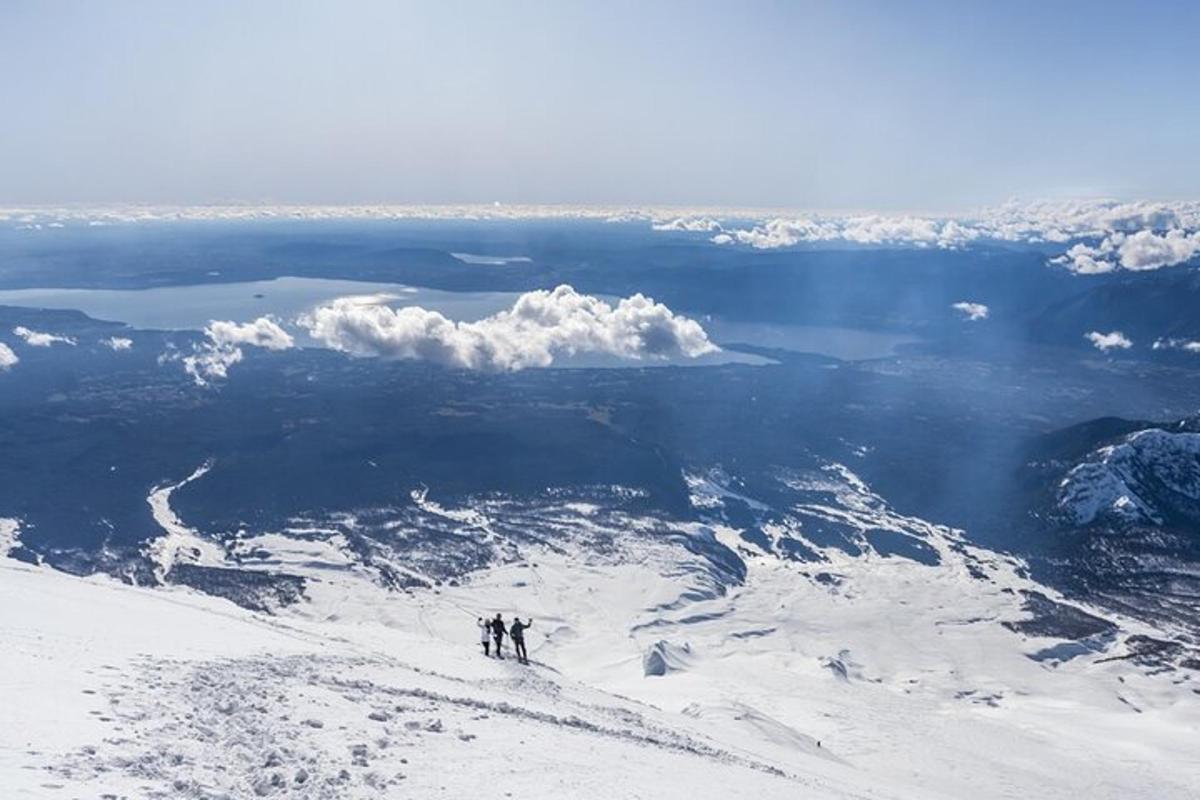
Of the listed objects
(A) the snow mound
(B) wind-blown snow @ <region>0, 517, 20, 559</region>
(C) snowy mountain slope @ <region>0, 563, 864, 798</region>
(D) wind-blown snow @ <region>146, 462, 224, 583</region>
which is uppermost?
(C) snowy mountain slope @ <region>0, 563, 864, 798</region>

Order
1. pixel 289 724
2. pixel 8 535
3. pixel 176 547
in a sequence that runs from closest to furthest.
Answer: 1. pixel 289 724
2. pixel 8 535
3. pixel 176 547

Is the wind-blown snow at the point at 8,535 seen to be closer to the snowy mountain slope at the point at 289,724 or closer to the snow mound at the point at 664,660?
the snow mound at the point at 664,660

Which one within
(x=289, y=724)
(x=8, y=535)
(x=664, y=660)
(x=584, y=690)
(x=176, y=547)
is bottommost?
(x=176, y=547)

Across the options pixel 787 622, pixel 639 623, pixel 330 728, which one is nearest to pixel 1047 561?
pixel 787 622

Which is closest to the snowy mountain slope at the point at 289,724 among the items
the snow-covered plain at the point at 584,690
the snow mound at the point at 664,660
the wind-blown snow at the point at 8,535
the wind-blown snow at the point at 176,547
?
the snow-covered plain at the point at 584,690

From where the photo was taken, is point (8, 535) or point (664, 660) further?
point (8, 535)

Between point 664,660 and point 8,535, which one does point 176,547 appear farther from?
point 664,660

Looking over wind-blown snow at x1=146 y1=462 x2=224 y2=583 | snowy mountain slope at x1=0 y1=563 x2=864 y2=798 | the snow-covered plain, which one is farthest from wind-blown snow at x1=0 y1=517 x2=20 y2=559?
snowy mountain slope at x1=0 y1=563 x2=864 y2=798

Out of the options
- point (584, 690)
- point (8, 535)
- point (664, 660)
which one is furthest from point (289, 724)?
point (8, 535)

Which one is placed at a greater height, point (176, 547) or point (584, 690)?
point (584, 690)

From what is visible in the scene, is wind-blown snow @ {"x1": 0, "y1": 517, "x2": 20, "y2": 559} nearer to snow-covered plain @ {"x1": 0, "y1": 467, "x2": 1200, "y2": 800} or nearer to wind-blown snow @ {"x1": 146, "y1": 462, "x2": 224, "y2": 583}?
snow-covered plain @ {"x1": 0, "y1": 467, "x2": 1200, "y2": 800}
